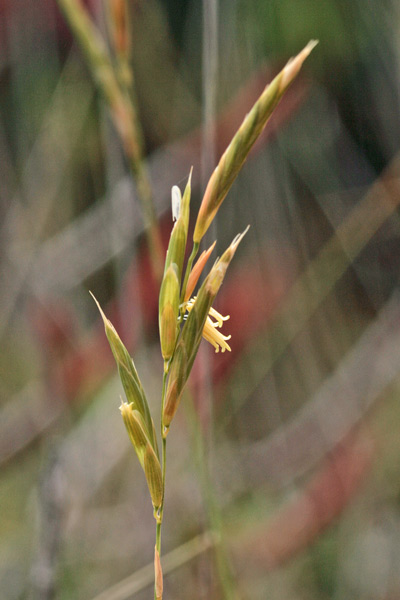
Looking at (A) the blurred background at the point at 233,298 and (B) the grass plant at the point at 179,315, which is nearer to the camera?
(B) the grass plant at the point at 179,315

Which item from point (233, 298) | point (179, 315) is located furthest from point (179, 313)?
point (233, 298)

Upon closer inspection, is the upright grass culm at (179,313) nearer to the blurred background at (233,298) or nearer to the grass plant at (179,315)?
the grass plant at (179,315)

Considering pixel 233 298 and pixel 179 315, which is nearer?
pixel 179 315

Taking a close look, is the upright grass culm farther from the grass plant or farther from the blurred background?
the blurred background

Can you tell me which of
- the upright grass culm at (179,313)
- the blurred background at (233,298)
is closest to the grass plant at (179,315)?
the upright grass culm at (179,313)

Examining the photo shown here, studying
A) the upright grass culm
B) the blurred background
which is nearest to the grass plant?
the upright grass culm

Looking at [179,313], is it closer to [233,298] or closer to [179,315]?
[179,315]

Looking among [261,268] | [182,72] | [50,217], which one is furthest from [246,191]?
[50,217]

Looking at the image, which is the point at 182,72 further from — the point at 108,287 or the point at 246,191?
the point at 108,287
